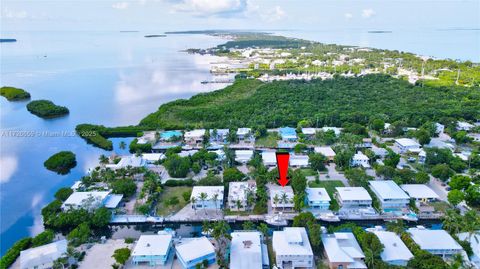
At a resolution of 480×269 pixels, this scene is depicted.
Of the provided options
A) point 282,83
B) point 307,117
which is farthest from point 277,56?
point 307,117

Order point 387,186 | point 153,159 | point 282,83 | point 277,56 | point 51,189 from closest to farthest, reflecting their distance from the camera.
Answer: point 387,186, point 51,189, point 153,159, point 282,83, point 277,56

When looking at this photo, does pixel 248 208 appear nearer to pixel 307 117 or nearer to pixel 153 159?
pixel 153 159

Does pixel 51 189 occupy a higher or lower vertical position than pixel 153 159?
lower

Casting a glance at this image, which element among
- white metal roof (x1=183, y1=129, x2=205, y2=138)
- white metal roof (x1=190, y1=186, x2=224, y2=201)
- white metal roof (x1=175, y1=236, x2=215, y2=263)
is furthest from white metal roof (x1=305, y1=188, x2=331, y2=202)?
white metal roof (x1=183, y1=129, x2=205, y2=138)

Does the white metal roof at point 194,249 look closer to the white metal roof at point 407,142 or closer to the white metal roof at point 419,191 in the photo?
the white metal roof at point 419,191

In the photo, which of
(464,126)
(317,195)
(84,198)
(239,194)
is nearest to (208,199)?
(239,194)

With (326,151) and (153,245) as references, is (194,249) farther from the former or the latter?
(326,151)
